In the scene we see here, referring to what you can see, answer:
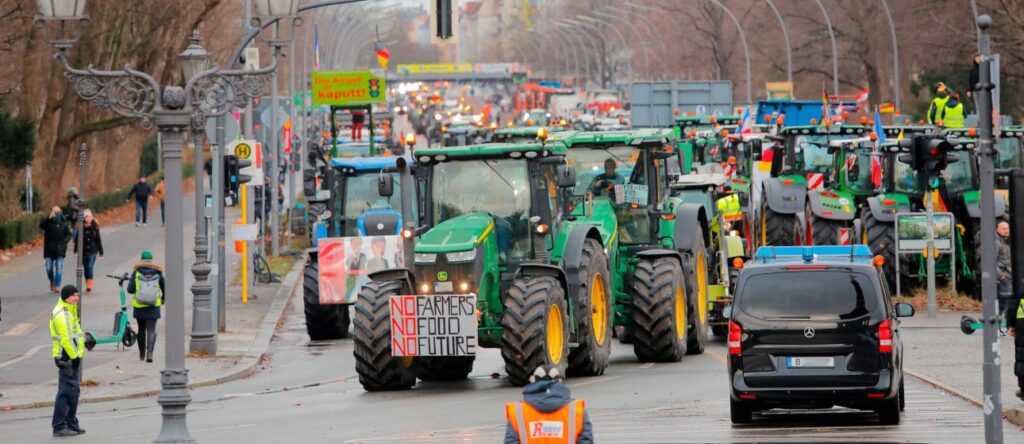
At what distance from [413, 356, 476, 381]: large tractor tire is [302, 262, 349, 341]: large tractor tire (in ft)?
21.4

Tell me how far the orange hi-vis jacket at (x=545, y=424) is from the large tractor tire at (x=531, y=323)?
915cm

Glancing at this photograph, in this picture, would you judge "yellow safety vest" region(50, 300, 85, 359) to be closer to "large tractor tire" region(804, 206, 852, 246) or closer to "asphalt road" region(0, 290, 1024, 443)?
"asphalt road" region(0, 290, 1024, 443)

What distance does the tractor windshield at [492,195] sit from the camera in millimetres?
21047

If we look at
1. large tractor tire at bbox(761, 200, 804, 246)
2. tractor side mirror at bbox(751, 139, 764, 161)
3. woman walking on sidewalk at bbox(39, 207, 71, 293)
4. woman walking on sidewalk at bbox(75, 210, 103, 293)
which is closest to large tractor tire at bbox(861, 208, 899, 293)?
large tractor tire at bbox(761, 200, 804, 246)

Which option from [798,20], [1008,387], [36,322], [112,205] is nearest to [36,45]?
[112,205]

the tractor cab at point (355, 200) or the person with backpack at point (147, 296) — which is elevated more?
the tractor cab at point (355, 200)

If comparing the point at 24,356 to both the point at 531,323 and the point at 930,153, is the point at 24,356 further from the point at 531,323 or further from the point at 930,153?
the point at 930,153

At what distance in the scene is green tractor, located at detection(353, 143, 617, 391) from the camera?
65.3ft

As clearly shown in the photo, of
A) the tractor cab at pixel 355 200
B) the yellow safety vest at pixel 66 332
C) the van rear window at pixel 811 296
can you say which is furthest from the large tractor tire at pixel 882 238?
the yellow safety vest at pixel 66 332

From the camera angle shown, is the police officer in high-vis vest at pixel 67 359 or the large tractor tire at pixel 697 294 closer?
the police officer in high-vis vest at pixel 67 359

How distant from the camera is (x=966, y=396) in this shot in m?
19.2

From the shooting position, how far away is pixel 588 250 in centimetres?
2155

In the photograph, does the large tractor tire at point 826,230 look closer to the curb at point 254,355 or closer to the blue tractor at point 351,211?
the blue tractor at point 351,211

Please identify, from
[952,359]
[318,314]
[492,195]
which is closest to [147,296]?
[318,314]
